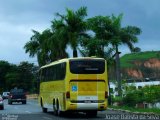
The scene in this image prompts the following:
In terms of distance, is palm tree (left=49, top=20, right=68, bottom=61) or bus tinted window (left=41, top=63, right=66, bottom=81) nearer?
bus tinted window (left=41, top=63, right=66, bottom=81)

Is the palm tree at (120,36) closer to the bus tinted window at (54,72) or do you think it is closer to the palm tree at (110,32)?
the palm tree at (110,32)

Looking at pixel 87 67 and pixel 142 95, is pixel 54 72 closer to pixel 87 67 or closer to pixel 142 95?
pixel 87 67

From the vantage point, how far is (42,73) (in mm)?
34906

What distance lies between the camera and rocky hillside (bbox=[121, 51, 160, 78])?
372 feet

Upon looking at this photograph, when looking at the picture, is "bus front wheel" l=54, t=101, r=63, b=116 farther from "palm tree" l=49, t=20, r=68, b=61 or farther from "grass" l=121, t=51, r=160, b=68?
"grass" l=121, t=51, r=160, b=68

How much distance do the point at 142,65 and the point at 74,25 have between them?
230ft

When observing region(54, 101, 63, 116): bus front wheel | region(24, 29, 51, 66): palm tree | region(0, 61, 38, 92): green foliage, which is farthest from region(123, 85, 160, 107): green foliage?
region(0, 61, 38, 92): green foliage

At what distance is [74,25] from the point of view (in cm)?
5241

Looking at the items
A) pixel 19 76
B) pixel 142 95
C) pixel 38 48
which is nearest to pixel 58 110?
pixel 142 95

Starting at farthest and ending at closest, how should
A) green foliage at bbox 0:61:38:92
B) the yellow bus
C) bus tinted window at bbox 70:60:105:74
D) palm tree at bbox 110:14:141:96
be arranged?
green foliage at bbox 0:61:38:92
palm tree at bbox 110:14:141:96
bus tinted window at bbox 70:60:105:74
the yellow bus

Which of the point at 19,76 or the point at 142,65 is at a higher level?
the point at 142,65

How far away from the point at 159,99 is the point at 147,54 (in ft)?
308

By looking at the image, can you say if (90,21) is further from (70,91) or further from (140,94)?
(70,91)

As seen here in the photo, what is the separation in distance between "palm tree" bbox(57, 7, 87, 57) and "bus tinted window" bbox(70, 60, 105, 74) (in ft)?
76.2
